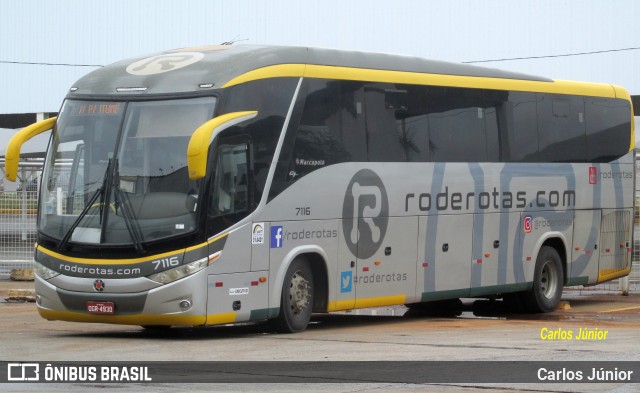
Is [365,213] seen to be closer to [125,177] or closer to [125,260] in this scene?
[125,177]

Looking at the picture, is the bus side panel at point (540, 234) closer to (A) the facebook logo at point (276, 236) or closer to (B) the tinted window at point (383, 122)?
(B) the tinted window at point (383, 122)

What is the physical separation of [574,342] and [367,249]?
12.5ft

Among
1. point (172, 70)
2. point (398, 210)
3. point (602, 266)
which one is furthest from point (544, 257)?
point (172, 70)

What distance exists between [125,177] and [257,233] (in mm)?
1704

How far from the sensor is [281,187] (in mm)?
16438

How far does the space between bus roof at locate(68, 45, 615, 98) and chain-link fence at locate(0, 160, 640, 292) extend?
32.6 ft

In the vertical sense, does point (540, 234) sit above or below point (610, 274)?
above

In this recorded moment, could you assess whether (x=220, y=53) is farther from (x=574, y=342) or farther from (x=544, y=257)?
(x=544, y=257)

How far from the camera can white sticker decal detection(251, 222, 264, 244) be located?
16.0 metres

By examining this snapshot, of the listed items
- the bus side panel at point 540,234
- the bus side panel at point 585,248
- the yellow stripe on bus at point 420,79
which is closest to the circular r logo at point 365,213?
the yellow stripe on bus at point 420,79

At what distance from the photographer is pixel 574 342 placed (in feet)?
49.6

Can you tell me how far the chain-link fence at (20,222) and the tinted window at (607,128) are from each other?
3.85 meters

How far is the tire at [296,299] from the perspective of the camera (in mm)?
16656

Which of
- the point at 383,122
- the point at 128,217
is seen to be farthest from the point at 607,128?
the point at 128,217
